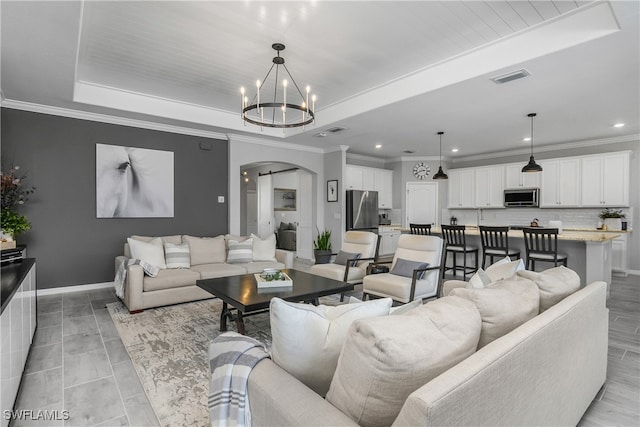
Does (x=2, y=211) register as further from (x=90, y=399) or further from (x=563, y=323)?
(x=563, y=323)

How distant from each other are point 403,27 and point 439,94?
1.19 metres

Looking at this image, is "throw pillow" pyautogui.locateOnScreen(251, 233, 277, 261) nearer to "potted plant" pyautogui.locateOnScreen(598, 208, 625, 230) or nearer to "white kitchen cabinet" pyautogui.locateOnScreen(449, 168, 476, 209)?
"white kitchen cabinet" pyautogui.locateOnScreen(449, 168, 476, 209)

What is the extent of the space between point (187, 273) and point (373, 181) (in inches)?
212

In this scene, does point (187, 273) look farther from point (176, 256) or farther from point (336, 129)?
point (336, 129)

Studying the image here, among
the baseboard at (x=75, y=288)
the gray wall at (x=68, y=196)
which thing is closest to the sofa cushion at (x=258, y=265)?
the gray wall at (x=68, y=196)

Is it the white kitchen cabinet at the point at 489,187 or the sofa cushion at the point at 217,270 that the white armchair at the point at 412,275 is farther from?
the white kitchen cabinet at the point at 489,187

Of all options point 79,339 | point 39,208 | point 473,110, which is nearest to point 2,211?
point 39,208

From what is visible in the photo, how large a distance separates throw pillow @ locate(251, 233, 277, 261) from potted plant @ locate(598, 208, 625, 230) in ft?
20.6

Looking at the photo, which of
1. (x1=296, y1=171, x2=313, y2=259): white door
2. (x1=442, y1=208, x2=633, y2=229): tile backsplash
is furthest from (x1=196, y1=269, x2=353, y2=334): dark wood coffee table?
(x1=442, y1=208, x2=633, y2=229): tile backsplash

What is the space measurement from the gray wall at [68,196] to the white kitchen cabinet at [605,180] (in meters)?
7.76

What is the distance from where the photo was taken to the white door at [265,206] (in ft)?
32.1

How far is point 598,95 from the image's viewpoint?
13.4 feet

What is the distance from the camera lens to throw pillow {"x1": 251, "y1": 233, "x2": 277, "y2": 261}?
5164 millimetres

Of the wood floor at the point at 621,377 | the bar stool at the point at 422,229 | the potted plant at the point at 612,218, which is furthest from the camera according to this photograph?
the potted plant at the point at 612,218
